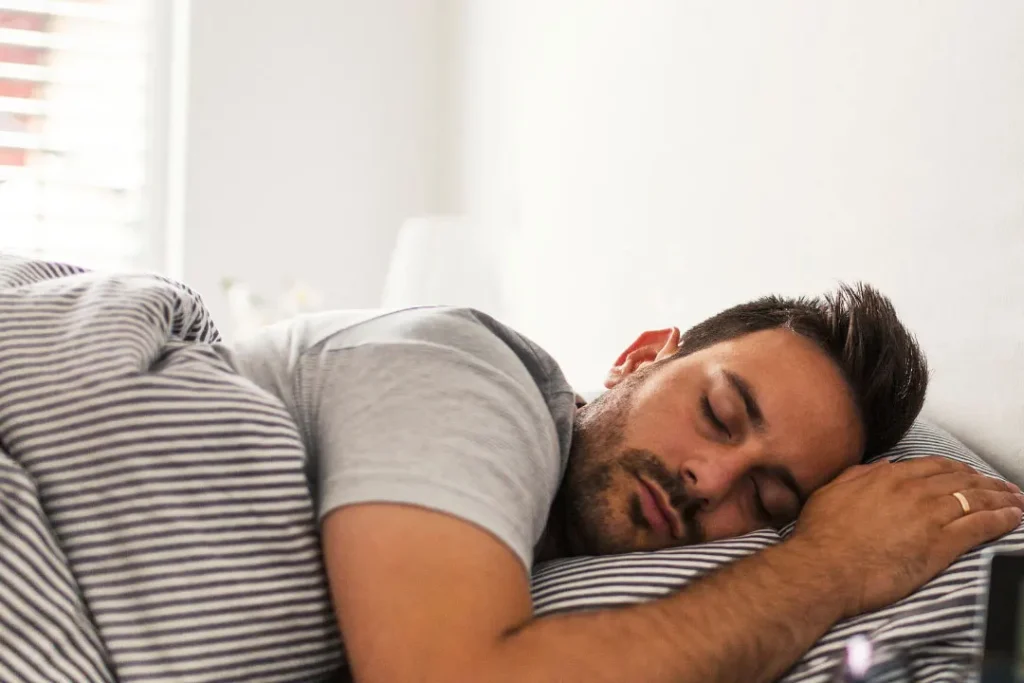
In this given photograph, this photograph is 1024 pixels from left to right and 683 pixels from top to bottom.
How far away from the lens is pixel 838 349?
1.17m

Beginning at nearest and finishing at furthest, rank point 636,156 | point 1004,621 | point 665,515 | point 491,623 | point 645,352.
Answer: point 1004,621
point 491,623
point 665,515
point 645,352
point 636,156

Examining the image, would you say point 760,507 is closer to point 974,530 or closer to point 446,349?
point 974,530

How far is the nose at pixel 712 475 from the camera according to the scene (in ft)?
3.53

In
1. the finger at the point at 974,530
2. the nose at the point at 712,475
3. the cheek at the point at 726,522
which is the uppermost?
the finger at the point at 974,530

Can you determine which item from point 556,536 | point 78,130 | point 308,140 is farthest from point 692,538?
point 78,130

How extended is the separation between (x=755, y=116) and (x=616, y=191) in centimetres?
51

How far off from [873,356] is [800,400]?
0.12 metres

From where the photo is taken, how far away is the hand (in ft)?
2.96

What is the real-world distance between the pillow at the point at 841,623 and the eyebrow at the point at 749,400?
151 millimetres

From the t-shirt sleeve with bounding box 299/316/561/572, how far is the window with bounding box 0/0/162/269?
238 cm

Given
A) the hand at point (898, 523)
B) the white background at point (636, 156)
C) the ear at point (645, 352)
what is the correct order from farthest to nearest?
the ear at point (645, 352) < the white background at point (636, 156) < the hand at point (898, 523)

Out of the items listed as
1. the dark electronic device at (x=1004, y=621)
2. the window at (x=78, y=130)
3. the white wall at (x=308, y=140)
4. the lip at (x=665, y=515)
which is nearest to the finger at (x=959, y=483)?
the lip at (x=665, y=515)

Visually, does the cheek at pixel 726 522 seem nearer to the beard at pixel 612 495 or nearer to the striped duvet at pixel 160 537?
the beard at pixel 612 495

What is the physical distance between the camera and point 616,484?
1.09m
